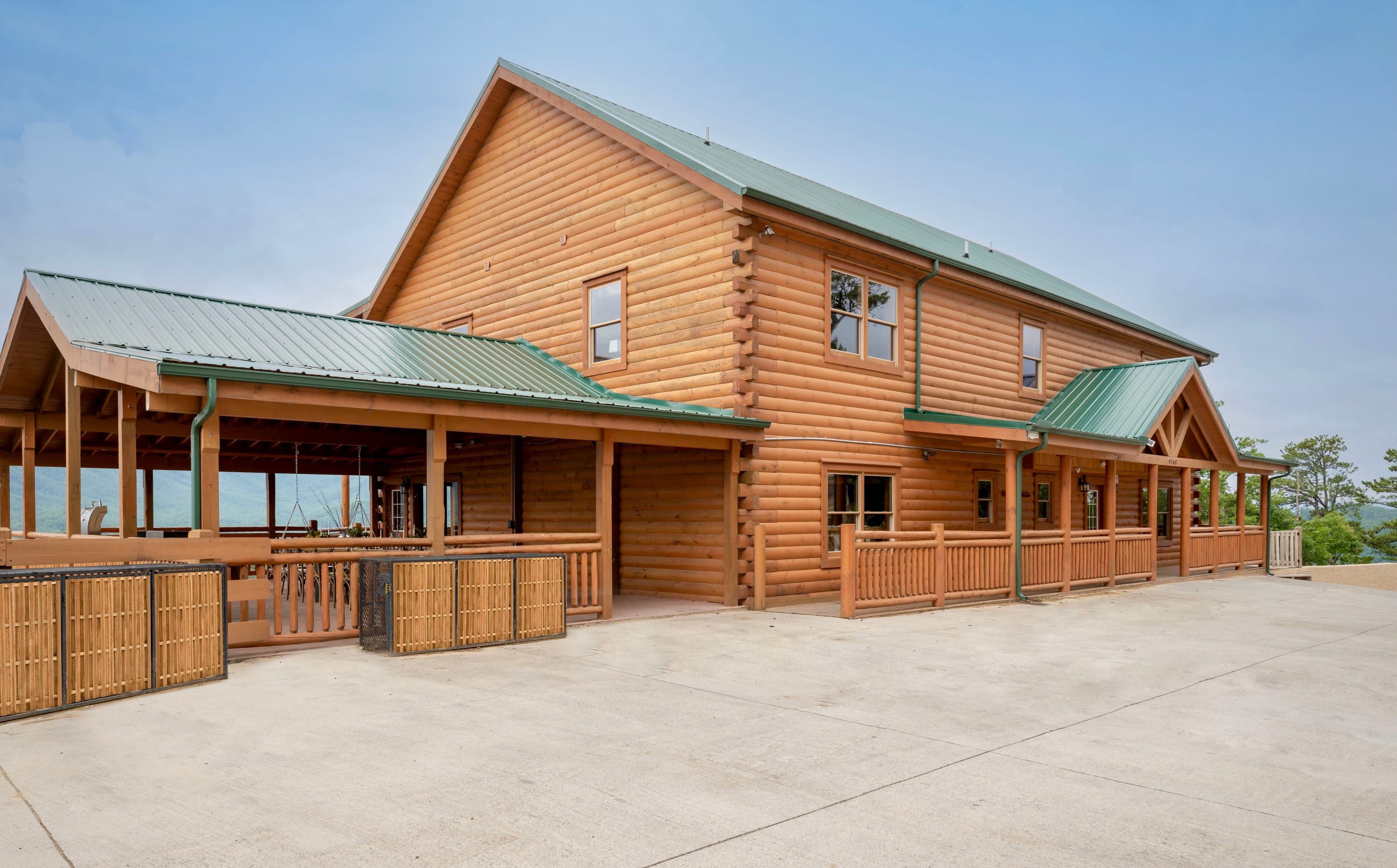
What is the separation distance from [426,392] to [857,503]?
7.89 meters

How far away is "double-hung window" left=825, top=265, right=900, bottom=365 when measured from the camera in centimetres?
1539

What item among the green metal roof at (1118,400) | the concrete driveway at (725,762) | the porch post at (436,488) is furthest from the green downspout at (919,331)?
the porch post at (436,488)

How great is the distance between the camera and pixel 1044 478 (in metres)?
20.3

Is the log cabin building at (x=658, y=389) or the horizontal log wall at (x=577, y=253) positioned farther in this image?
the horizontal log wall at (x=577, y=253)

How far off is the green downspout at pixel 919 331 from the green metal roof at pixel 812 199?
309 millimetres

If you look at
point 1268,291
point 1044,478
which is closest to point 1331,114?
point 1268,291

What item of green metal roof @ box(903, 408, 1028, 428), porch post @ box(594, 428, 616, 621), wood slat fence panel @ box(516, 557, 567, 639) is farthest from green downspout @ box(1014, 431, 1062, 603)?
wood slat fence panel @ box(516, 557, 567, 639)

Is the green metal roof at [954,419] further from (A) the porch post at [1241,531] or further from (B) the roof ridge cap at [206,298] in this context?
(A) the porch post at [1241,531]

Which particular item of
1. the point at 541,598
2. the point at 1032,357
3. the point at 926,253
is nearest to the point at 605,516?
the point at 541,598

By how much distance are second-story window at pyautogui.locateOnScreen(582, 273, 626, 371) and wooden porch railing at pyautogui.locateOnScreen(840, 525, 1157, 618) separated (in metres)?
5.15

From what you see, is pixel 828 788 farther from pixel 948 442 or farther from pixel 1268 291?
pixel 1268 291

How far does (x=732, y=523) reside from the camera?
13828 mm

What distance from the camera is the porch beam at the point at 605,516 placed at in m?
12.4

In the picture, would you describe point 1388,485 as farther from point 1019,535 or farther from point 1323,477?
point 1019,535
